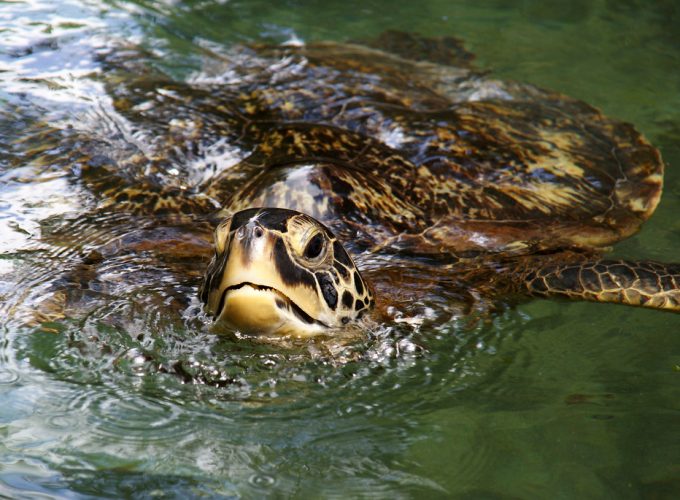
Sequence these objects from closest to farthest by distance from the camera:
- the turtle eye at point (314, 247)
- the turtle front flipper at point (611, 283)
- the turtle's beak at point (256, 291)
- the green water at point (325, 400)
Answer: the green water at point (325, 400), the turtle's beak at point (256, 291), the turtle eye at point (314, 247), the turtle front flipper at point (611, 283)

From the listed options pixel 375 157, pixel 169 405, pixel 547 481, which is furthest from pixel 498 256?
pixel 169 405

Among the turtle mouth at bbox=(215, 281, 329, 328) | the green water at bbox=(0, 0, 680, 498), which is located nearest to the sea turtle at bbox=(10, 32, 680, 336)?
the turtle mouth at bbox=(215, 281, 329, 328)

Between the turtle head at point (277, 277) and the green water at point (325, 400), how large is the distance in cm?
17

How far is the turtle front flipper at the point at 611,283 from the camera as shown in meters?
3.71

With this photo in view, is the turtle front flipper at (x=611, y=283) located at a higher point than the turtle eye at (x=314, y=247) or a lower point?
lower

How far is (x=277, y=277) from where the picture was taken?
297 cm

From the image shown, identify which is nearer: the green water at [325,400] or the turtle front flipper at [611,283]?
the green water at [325,400]

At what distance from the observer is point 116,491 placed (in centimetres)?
253

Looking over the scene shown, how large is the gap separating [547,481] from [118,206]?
8.26 ft

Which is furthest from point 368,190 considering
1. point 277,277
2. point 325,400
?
point 325,400

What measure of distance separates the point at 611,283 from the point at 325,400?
157 cm

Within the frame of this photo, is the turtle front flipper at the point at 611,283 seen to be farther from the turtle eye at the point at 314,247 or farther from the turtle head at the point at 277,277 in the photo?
the turtle eye at the point at 314,247

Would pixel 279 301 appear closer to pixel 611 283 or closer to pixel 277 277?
pixel 277 277

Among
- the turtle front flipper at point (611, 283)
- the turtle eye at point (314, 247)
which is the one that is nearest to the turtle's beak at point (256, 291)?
the turtle eye at point (314, 247)
